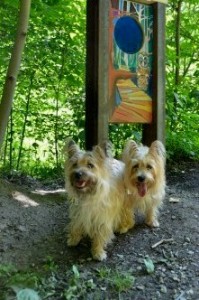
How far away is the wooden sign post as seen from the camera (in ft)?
15.9

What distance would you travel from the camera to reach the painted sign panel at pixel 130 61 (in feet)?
16.4

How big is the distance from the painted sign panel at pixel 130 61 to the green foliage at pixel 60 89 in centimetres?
139

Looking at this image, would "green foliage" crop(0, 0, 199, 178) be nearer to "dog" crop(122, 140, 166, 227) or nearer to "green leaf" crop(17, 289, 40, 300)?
"dog" crop(122, 140, 166, 227)

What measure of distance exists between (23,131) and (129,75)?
10.2 ft

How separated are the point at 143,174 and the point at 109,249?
850 mm

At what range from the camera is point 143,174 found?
14.4ft

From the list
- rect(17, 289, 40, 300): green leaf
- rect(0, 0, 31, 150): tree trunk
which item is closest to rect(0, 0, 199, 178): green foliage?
rect(0, 0, 31, 150): tree trunk

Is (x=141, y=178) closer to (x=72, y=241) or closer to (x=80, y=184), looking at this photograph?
(x=80, y=184)

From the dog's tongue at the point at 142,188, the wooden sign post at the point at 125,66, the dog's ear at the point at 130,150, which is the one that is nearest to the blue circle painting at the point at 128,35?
the wooden sign post at the point at 125,66

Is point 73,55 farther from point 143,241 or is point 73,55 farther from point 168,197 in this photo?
point 143,241

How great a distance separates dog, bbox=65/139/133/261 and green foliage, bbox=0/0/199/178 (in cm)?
240

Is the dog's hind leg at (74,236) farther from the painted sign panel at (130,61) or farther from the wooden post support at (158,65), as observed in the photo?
the wooden post support at (158,65)

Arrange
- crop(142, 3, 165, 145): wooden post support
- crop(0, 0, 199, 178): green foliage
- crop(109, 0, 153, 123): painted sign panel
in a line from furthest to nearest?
1. crop(0, 0, 199, 178): green foliage
2. crop(142, 3, 165, 145): wooden post support
3. crop(109, 0, 153, 123): painted sign panel

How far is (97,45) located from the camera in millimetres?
4832
